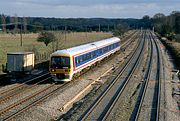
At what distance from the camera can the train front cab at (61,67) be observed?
25950 millimetres

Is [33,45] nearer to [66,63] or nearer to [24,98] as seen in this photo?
[66,63]

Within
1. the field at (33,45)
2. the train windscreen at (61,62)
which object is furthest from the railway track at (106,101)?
the field at (33,45)

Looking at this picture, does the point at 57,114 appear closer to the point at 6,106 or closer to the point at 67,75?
the point at 6,106

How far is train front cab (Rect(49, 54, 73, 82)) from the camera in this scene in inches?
1022

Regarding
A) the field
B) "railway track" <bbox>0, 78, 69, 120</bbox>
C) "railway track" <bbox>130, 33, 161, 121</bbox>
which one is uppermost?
the field

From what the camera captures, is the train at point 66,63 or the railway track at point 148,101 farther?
the train at point 66,63

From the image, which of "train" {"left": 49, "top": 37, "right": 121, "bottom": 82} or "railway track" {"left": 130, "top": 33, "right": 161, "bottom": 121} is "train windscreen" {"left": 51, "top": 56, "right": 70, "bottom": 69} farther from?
"railway track" {"left": 130, "top": 33, "right": 161, "bottom": 121}

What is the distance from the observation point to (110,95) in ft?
75.1

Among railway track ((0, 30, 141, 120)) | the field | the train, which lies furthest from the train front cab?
the field

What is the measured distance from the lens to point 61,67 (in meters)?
25.9

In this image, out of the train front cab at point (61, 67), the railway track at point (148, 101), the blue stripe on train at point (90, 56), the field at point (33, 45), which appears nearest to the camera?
the railway track at point (148, 101)

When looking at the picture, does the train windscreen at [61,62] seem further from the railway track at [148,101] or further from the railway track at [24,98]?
the railway track at [148,101]

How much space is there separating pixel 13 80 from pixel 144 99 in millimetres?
11231

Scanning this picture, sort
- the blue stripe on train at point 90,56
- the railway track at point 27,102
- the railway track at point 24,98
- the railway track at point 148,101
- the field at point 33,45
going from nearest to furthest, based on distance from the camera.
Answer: the railway track at point 27,102 → the railway track at point 24,98 → the railway track at point 148,101 → the blue stripe on train at point 90,56 → the field at point 33,45
